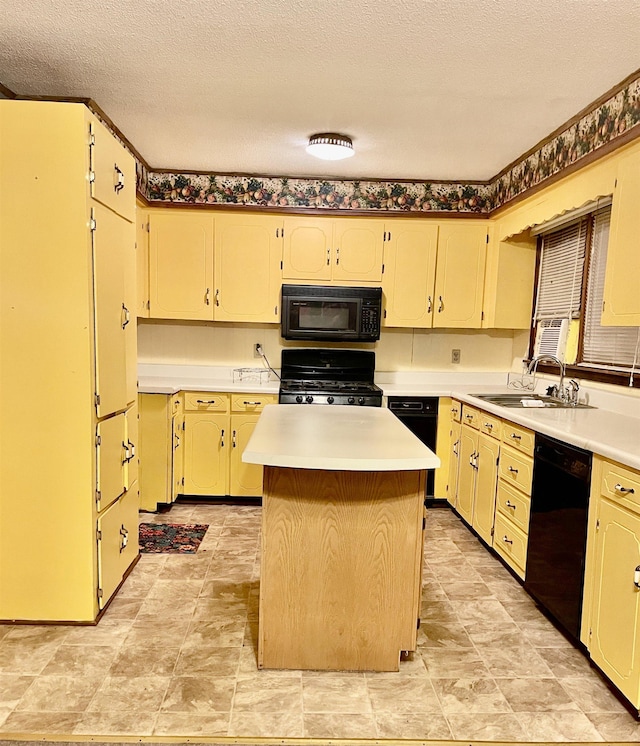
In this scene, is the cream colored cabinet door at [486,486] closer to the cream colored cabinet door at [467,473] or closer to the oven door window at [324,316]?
the cream colored cabinet door at [467,473]

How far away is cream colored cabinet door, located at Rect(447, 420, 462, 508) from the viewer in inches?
143

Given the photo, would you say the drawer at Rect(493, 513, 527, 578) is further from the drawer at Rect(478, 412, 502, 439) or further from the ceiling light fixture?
the ceiling light fixture

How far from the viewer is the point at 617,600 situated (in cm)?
181

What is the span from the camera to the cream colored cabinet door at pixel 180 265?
384 centimetres

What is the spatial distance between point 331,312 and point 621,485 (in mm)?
2429

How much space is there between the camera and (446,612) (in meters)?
2.41

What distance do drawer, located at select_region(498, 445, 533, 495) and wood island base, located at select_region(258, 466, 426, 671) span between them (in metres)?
0.91

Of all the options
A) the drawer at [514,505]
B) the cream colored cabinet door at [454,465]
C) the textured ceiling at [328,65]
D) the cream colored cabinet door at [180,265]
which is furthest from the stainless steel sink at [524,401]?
the cream colored cabinet door at [180,265]

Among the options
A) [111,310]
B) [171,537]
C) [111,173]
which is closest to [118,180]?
[111,173]

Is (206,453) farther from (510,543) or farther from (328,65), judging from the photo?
(328,65)

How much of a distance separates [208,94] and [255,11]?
755mm

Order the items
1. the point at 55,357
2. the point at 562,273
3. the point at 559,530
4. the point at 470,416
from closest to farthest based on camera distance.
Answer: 1. the point at 55,357
2. the point at 559,530
3. the point at 470,416
4. the point at 562,273

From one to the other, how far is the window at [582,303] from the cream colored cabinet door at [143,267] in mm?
2976

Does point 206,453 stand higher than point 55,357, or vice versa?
point 55,357
